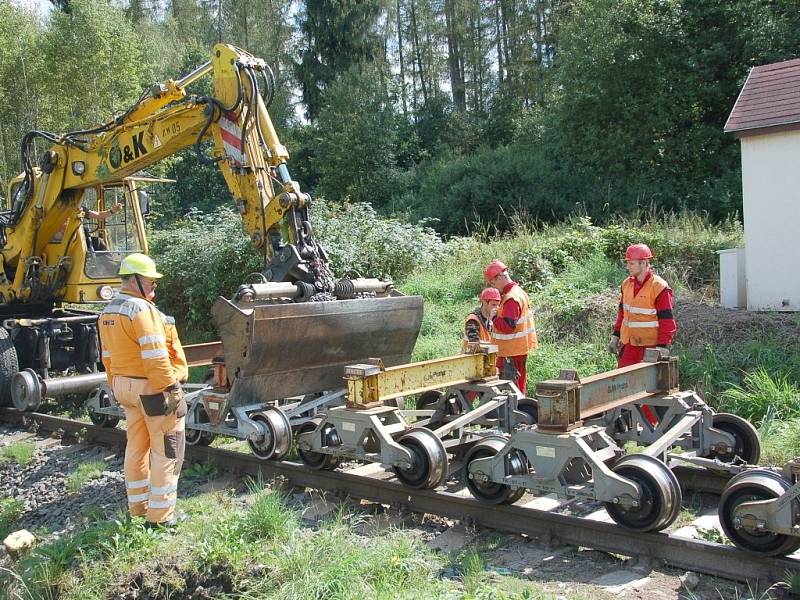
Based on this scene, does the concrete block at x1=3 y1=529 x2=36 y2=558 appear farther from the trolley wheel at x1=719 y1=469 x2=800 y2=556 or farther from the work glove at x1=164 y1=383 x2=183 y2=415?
the trolley wheel at x1=719 y1=469 x2=800 y2=556

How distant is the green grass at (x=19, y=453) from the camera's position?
788 centimetres

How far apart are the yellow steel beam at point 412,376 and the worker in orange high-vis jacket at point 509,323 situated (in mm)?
409

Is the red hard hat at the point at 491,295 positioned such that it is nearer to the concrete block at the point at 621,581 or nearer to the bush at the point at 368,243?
the concrete block at the point at 621,581

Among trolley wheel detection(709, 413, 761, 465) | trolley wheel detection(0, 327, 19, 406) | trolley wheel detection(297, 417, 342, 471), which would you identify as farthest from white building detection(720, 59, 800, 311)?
trolley wheel detection(0, 327, 19, 406)

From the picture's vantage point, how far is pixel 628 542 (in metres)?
4.78

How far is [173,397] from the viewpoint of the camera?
208 inches

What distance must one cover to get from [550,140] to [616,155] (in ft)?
14.1

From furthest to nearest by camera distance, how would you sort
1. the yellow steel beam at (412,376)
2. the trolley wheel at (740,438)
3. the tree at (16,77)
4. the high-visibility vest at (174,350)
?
1. the tree at (16,77)
2. the yellow steel beam at (412,376)
3. the trolley wheel at (740,438)
4. the high-visibility vest at (174,350)

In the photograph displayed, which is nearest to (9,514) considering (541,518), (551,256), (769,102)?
(541,518)

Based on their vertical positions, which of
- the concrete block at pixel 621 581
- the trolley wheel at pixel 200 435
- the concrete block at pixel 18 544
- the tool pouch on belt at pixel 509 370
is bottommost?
the concrete block at pixel 621 581

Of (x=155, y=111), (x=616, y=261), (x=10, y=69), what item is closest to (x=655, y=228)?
(x=616, y=261)

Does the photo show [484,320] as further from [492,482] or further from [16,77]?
[16,77]

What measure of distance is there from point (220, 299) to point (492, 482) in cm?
281

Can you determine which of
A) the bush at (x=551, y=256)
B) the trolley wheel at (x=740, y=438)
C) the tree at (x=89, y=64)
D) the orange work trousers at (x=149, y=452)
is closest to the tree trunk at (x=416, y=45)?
the tree at (x=89, y=64)
